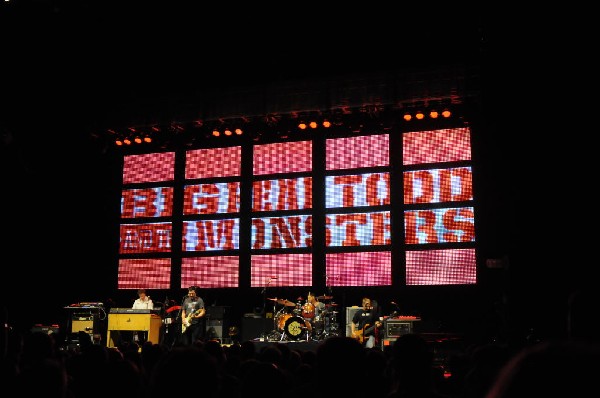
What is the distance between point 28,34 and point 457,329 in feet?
37.8

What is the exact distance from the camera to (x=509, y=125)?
47.8 ft

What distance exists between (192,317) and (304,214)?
3.78 meters

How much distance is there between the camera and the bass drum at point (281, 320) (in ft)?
50.6

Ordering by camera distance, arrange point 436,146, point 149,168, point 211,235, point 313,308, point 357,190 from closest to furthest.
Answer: point 313,308
point 436,146
point 357,190
point 211,235
point 149,168

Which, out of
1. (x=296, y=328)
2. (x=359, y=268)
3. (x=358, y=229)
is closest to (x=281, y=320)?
(x=296, y=328)

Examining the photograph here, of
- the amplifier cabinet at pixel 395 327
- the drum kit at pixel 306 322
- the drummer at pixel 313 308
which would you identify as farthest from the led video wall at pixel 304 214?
the amplifier cabinet at pixel 395 327

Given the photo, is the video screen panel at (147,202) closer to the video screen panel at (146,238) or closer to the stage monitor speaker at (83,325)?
the video screen panel at (146,238)

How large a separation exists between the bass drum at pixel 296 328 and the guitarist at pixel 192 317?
6.75ft

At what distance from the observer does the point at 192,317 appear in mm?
15570

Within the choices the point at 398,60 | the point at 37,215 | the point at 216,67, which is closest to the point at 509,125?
the point at 398,60

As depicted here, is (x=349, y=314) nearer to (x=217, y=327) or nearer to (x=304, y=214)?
(x=304, y=214)

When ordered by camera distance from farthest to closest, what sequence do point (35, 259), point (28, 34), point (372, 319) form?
1. point (35, 259)
2. point (372, 319)
3. point (28, 34)

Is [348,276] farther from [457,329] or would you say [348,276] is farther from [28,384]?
[28,384]

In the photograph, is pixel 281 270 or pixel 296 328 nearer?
pixel 296 328
